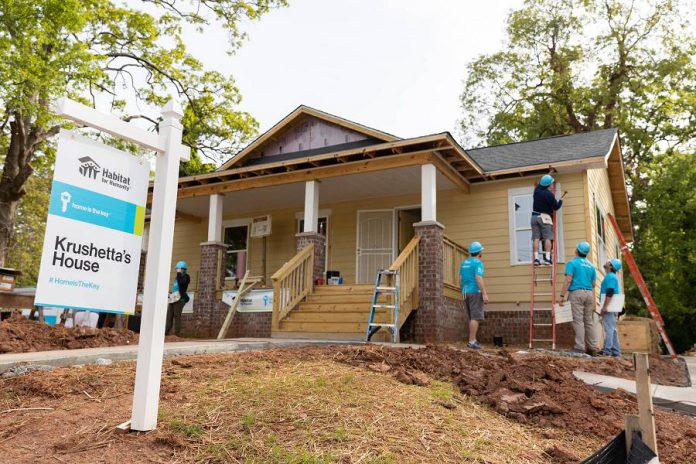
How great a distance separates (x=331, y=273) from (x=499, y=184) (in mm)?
4769

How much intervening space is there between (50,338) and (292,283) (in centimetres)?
546

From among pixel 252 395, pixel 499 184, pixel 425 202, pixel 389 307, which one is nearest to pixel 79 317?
pixel 389 307

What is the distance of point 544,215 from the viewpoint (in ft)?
35.0

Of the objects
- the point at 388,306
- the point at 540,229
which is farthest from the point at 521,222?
the point at 388,306

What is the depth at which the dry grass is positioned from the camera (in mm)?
2799

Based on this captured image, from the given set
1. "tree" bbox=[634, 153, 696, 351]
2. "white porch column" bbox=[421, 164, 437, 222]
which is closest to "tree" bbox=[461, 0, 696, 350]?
"tree" bbox=[634, 153, 696, 351]

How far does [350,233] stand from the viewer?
1439 cm

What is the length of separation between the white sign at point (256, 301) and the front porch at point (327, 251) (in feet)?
0.33

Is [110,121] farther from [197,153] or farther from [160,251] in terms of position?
[197,153]

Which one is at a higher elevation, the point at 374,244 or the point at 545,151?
the point at 545,151

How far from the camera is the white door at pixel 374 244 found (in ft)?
45.5

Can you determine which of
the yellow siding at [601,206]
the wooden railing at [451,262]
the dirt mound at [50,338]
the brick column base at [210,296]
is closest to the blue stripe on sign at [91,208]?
the dirt mound at [50,338]

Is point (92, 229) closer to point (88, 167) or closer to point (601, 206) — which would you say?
point (88, 167)

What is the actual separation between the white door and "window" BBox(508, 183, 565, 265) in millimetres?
3105
